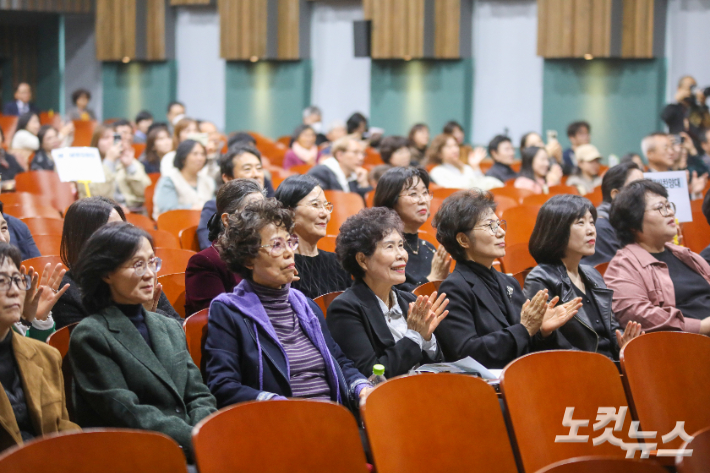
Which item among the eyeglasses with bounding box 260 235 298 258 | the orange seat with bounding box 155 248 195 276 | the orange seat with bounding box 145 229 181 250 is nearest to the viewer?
the eyeglasses with bounding box 260 235 298 258

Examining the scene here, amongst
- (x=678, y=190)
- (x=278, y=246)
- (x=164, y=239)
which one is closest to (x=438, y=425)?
(x=278, y=246)

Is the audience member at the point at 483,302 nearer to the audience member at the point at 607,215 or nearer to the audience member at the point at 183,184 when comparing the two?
the audience member at the point at 607,215

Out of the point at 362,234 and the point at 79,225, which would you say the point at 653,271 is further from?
the point at 79,225

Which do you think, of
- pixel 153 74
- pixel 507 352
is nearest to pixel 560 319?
pixel 507 352

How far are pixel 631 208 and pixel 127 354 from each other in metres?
2.32

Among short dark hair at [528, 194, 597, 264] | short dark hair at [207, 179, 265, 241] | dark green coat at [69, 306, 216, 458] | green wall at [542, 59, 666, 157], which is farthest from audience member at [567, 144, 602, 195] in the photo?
dark green coat at [69, 306, 216, 458]

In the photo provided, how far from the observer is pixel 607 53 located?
9680 mm

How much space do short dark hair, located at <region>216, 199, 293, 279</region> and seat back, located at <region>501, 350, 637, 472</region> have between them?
0.88 m

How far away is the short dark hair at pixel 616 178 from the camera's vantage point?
4.61m

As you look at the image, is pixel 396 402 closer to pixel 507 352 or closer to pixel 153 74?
→ pixel 507 352

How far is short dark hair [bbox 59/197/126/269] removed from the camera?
2789mm

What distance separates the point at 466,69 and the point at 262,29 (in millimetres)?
3279

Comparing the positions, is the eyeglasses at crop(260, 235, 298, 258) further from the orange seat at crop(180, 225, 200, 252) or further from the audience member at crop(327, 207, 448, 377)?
the orange seat at crop(180, 225, 200, 252)

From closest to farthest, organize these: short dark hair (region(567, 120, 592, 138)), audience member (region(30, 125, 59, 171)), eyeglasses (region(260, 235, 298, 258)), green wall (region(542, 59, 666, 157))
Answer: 1. eyeglasses (region(260, 235, 298, 258))
2. audience member (region(30, 125, 59, 171))
3. short dark hair (region(567, 120, 592, 138))
4. green wall (region(542, 59, 666, 157))
